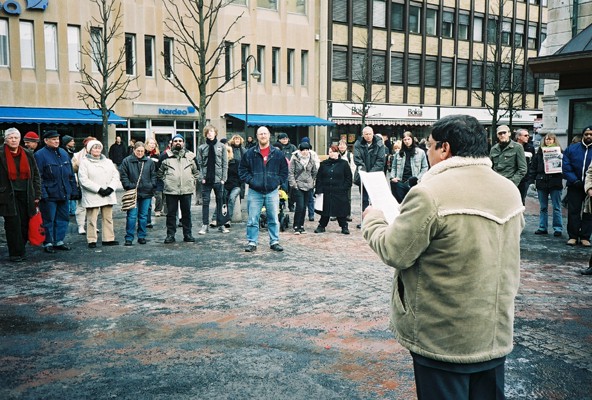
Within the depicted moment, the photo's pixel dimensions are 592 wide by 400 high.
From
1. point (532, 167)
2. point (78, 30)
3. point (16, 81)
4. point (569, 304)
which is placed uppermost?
point (78, 30)

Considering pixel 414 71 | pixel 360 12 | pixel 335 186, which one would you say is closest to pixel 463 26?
pixel 414 71

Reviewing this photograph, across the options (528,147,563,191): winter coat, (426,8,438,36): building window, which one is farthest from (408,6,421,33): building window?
(528,147,563,191): winter coat

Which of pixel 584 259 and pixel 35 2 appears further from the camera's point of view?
pixel 35 2

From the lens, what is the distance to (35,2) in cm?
2823

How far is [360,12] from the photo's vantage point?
41.0 m

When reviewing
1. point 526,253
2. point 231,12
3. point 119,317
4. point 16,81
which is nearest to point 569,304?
point 526,253

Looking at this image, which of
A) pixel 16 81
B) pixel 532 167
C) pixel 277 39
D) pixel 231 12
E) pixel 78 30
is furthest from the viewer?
pixel 277 39

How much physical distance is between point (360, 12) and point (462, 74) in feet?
35.3

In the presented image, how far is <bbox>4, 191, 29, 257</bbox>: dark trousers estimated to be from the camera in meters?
9.38

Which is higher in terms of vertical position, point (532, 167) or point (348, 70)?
point (348, 70)

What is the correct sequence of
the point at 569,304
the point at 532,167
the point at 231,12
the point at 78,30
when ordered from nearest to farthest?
the point at 569,304 → the point at 532,167 → the point at 78,30 → the point at 231,12

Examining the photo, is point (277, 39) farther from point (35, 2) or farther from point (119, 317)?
point (119, 317)

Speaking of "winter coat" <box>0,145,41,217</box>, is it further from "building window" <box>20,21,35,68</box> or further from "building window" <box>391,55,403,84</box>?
"building window" <box>391,55,403,84</box>

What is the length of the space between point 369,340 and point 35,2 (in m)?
27.4
